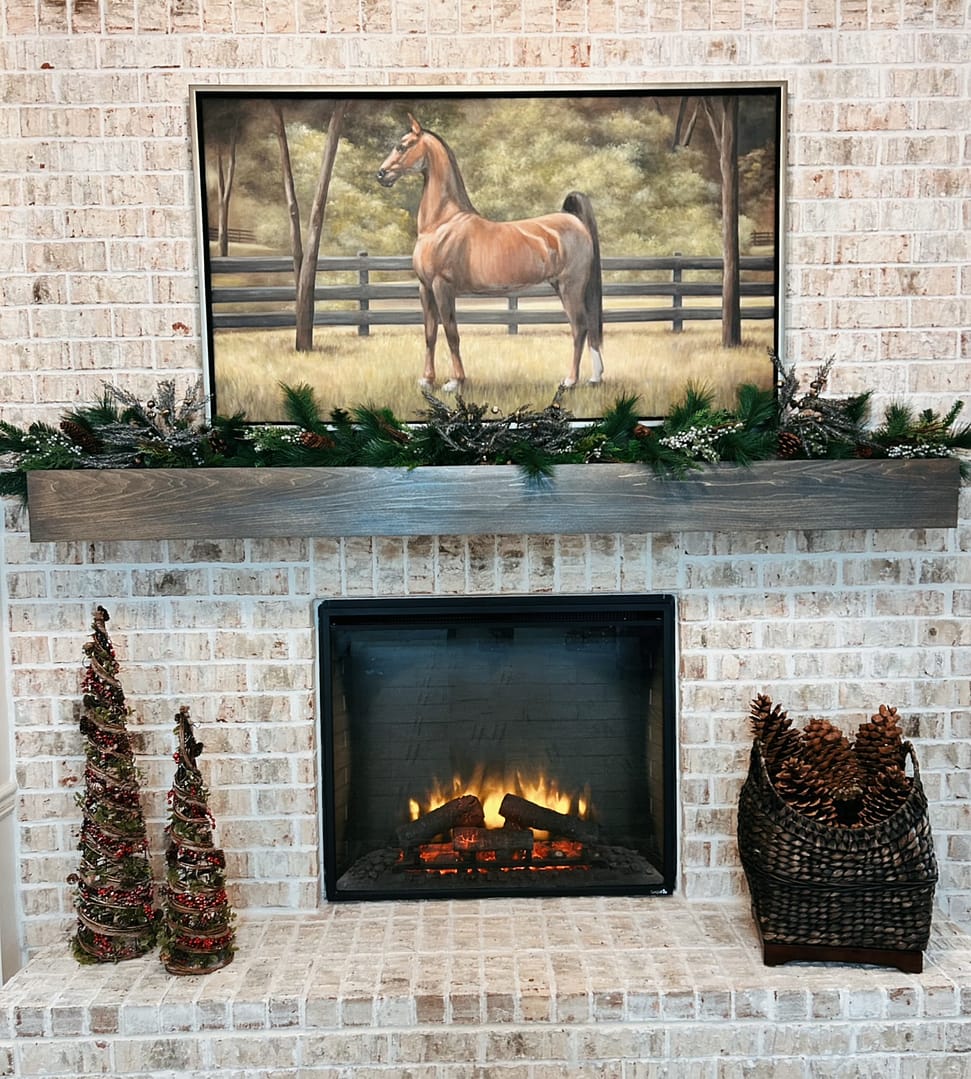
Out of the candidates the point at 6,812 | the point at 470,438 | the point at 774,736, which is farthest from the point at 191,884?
the point at 774,736

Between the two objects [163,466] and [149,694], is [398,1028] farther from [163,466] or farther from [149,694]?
[163,466]

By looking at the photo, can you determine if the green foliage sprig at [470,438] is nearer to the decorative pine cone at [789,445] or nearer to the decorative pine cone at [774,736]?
the decorative pine cone at [789,445]

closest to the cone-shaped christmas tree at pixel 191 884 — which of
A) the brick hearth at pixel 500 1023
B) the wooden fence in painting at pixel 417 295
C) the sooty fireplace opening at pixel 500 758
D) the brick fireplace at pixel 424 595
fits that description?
the brick hearth at pixel 500 1023

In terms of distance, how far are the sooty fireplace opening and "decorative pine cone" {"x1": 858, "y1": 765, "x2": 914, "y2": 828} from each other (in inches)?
19.0

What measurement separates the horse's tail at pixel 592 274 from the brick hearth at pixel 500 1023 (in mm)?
1427

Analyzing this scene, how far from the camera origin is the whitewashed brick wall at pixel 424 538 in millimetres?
2352

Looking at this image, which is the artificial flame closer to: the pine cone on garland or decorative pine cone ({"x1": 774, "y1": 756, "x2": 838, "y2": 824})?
decorative pine cone ({"x1": 774, "y1": 756, "x2": 838, "y2": 824})

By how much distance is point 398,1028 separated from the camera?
2164 mm

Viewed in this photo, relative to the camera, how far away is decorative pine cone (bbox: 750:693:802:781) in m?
2.31

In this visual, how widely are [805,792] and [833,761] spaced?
A: 0.10m

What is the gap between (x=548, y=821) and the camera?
2.64m

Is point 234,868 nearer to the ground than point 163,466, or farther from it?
nearer to the ground

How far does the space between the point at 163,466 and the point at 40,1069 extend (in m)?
1.28

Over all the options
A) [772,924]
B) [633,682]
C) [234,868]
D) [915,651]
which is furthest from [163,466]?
[915,651]
